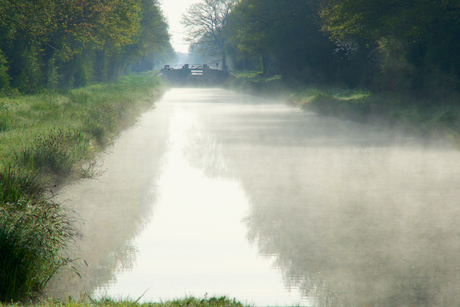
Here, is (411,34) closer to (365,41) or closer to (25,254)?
(365,41)

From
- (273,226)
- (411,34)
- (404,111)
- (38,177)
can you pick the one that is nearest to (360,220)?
(273,226)

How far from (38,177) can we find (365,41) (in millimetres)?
28402

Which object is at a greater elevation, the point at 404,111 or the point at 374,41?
the point at 374,41

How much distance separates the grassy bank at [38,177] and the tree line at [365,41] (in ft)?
41.9

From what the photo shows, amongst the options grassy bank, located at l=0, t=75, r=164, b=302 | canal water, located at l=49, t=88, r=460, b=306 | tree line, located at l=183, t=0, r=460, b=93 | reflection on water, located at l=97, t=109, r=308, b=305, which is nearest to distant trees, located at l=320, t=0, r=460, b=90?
tree line, located at l=183, t=0, r=460, b=93

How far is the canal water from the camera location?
491cm

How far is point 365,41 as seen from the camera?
32656 millimetres

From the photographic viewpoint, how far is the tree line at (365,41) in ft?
72.0

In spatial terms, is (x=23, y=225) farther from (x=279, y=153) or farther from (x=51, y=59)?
(x=51, y=59)

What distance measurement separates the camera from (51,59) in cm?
3344

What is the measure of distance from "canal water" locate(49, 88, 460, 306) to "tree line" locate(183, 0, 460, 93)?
9529 millimetres

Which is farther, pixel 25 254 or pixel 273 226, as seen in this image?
pixel 273 226

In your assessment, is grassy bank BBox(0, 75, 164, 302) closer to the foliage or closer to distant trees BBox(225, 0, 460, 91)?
the foliage

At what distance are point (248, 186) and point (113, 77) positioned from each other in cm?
4911
